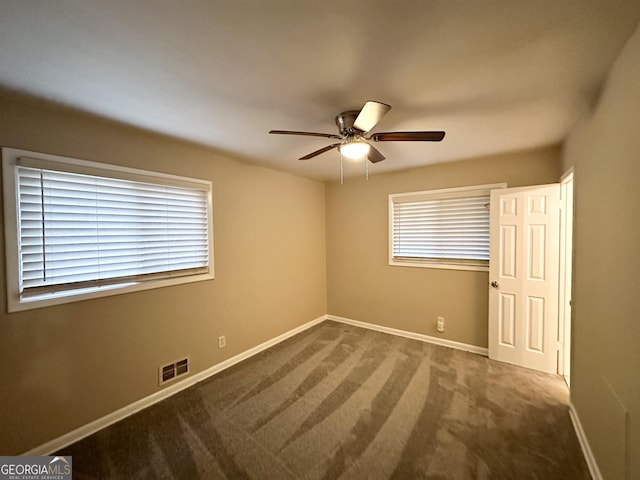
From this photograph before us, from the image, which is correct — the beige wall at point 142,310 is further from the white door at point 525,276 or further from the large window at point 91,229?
the white door at point 525,276

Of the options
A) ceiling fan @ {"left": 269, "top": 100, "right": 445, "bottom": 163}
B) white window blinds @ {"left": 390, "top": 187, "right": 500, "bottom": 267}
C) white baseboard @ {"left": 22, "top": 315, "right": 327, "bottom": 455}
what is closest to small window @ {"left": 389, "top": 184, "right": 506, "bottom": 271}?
white window blinds @ {"left": 390, "top": 187, "right": 500, "bottom": 267}

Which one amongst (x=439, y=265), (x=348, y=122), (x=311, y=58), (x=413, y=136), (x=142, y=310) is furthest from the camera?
(x=439, y=265)

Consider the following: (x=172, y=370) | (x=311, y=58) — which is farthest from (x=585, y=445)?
(x=172, y=370)

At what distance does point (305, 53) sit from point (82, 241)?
2.09 metres

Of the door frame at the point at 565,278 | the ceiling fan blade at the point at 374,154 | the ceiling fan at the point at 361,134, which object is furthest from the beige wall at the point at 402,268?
the ceiling fan at the point at 361,134

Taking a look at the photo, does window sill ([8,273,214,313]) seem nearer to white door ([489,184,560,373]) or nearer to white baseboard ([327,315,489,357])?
white baseboard ([327,315,489,357])

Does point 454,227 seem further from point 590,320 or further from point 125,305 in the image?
point 125,305

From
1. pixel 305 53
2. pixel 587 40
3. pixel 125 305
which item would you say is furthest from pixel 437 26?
pixel 125 305

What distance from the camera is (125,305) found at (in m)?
2.16

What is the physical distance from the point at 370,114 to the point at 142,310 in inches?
95.6

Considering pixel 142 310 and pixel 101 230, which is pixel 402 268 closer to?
pixel 142 310

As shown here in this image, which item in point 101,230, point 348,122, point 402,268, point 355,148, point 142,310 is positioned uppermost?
point 348,122

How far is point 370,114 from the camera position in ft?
5.07

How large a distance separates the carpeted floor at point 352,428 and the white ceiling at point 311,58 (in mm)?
2363
